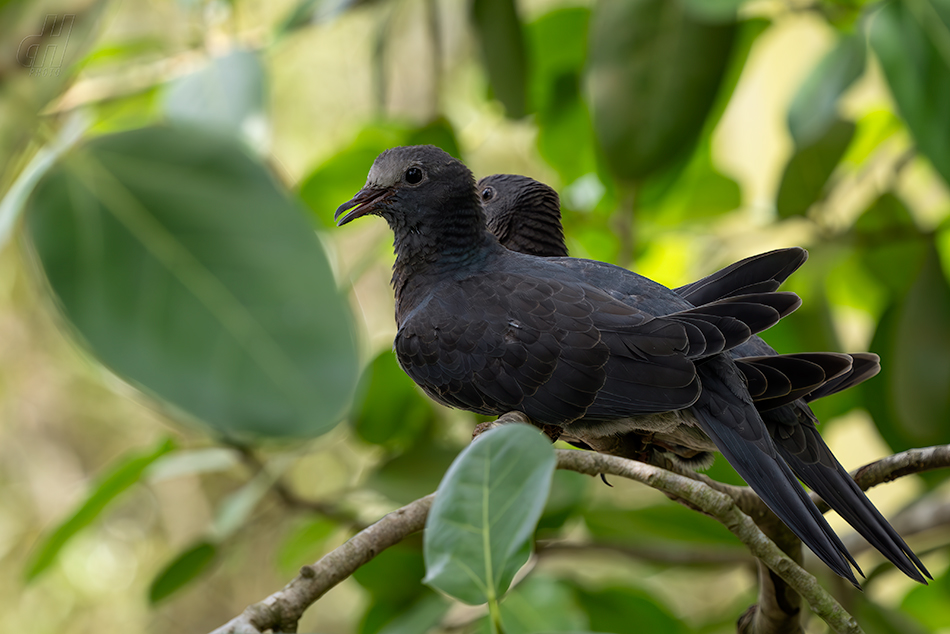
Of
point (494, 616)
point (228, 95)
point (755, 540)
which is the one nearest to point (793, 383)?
point (755, 540)

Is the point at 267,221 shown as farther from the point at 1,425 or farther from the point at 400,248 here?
the point at 1,425

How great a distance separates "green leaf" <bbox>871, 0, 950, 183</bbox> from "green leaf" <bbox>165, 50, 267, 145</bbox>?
0.76 m

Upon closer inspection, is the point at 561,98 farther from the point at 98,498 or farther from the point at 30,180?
the point at 30,180

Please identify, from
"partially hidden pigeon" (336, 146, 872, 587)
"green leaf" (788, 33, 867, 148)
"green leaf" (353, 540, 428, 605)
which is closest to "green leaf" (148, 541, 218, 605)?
"green leaf" (353, 540, 428, 605)

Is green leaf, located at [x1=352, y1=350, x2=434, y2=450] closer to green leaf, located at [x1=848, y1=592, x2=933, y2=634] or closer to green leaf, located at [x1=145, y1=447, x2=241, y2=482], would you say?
green leaf, located at [x1=145, y1=447, x2=241, y2=482]

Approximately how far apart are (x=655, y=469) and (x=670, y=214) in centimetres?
93

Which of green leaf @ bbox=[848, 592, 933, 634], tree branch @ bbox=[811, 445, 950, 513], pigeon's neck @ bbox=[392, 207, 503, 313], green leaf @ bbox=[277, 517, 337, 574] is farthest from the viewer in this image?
green leaf @ bbox=[277, 517, 337, 574]

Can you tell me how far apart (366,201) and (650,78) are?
0.51 meters

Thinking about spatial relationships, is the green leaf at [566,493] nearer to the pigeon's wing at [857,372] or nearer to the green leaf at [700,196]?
the pigeon's wing at [857,372]

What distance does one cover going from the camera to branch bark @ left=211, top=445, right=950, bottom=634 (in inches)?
21.3

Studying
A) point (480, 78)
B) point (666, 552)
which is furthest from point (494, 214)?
point (480, 78)

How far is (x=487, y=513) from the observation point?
0.41 meters

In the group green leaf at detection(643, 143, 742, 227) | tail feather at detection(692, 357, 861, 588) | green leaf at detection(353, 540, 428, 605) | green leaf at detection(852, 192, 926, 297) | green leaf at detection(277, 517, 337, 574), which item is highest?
tail feather at detection(692, 357, 861, 588)

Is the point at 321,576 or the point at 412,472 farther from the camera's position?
the point at 412,472
